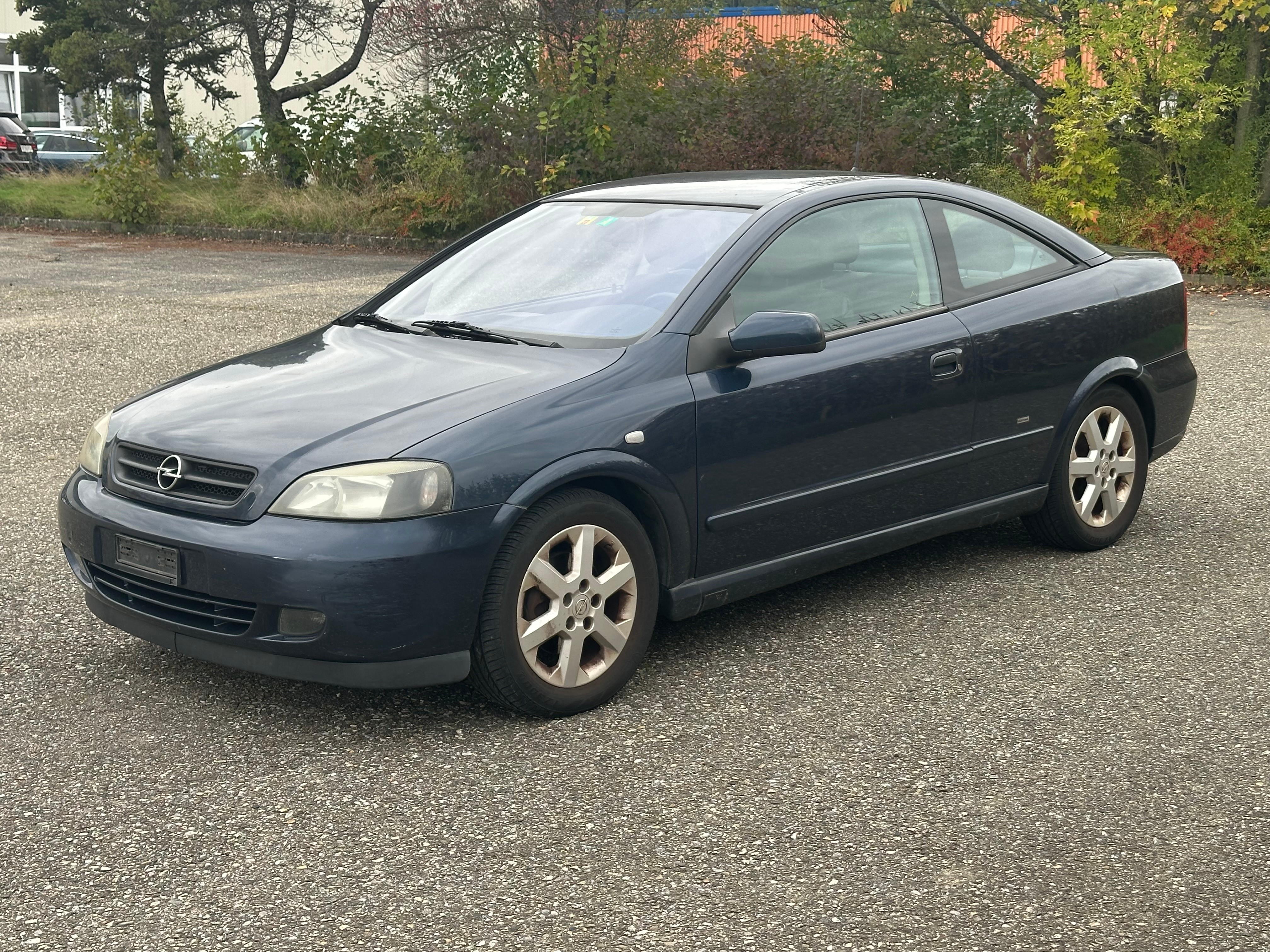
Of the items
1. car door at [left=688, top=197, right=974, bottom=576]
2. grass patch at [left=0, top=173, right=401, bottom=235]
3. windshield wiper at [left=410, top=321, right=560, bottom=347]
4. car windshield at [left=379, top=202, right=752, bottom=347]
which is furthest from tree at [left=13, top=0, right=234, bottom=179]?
car door at [left=688, top=197, right=974, bottom=576]

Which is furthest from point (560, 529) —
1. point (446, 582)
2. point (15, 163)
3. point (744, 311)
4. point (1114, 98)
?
point (15, 163)

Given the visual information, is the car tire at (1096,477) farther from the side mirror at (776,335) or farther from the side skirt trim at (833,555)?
the side mirror at (776,335)

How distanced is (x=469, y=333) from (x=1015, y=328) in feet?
6.67

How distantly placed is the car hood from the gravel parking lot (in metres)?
0.74

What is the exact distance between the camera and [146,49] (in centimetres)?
2594

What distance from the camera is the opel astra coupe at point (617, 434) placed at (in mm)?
3996

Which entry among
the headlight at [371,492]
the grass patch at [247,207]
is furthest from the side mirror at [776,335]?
the grass patch at [247,207]

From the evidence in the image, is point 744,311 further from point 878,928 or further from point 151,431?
point 878,928

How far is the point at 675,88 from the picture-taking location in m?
18.2

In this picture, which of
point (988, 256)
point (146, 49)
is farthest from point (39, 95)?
point (988, 256)

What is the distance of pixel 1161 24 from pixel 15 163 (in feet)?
75.4

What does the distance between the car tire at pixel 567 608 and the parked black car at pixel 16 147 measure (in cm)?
2819

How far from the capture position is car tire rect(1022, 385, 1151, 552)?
584 cm

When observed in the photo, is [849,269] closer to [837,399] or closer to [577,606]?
[837,399]
